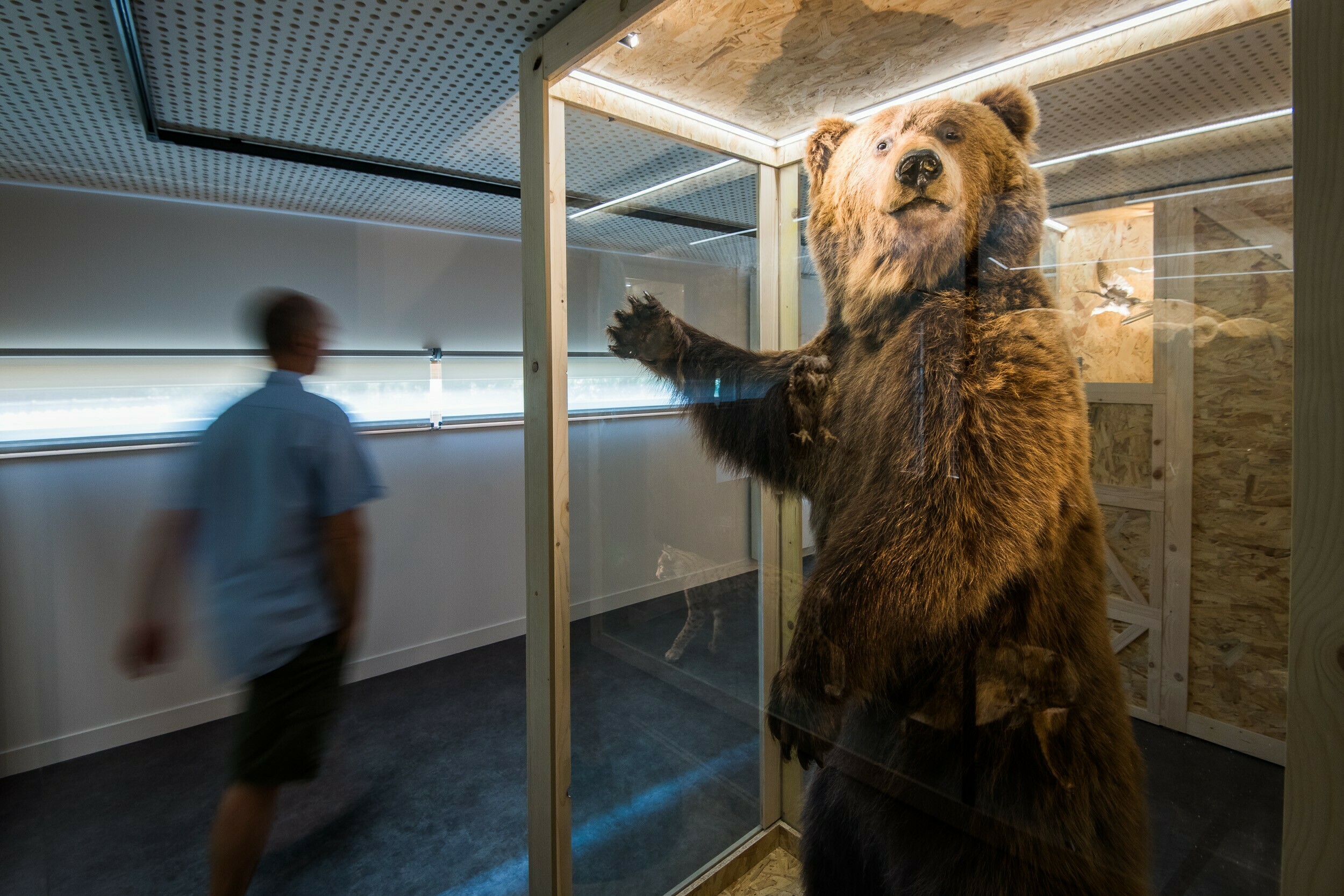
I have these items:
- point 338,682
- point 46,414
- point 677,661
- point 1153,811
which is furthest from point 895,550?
point 46,414

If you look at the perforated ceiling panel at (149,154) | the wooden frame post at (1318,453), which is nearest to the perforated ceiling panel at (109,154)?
the perforated ceiling panel at (149,154)

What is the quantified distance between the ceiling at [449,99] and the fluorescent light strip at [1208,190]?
0.04 ft

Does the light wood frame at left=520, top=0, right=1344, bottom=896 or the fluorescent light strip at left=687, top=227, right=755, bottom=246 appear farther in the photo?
the fluorescent light strip at left=687, top=227, right=755, bottom=246

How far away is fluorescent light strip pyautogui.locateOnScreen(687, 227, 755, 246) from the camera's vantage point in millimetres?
1338

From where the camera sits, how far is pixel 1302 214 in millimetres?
488

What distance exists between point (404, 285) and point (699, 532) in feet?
6.47

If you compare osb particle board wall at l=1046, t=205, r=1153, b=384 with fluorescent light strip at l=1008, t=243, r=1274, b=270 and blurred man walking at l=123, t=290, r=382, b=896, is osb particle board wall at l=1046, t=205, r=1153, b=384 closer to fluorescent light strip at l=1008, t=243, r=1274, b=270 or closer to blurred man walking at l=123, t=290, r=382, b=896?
fluorescent light strip at l=1008, t=243, r=1274, b=270

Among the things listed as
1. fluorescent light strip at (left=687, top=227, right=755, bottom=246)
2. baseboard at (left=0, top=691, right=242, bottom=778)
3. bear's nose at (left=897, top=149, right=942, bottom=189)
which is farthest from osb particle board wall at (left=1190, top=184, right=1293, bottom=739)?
baseboard at (left=0, top=691, right=242, bottom=778)

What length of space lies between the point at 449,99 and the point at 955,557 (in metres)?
1.62

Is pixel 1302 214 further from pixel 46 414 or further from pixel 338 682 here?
pixel 46 414

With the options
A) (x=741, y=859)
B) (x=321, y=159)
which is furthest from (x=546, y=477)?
(x=321, y=159)

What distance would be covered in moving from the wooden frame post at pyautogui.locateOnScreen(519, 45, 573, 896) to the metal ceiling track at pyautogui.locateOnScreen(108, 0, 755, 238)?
10 centimetres

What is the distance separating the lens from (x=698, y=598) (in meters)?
1.46

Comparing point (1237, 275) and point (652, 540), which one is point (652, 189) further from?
point (1237, 275)
